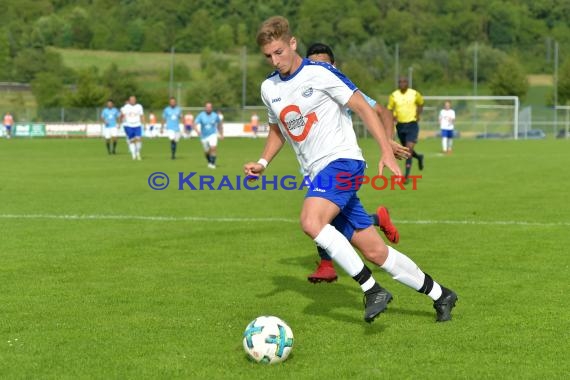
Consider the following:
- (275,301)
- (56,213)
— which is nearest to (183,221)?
(56,213)

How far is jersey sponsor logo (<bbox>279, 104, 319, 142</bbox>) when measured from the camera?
6.73 m

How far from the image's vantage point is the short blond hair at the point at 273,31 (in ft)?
21.1

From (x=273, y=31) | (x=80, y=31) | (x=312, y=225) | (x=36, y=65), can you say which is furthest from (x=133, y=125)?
(x=80, y=31)

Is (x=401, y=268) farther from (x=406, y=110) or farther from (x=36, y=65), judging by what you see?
(x=36, y=65)

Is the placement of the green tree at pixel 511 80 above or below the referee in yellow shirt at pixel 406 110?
above

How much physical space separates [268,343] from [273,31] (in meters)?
2.08

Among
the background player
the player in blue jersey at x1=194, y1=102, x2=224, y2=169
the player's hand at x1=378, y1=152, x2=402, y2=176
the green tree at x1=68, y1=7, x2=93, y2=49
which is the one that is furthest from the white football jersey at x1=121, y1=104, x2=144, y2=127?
the green tree at x1=68, y1=7, x2=93, y2=49

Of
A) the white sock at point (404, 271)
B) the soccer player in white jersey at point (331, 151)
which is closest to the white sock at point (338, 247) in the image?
the soccer player in white jersey at point (331, 151)

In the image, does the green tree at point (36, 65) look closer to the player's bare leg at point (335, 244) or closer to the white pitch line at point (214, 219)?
the white pitch line at point (214, 219)

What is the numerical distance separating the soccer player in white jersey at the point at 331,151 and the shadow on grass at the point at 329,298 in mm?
454

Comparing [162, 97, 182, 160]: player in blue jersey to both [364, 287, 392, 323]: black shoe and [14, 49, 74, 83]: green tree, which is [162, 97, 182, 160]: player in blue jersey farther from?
[14, 49, 74, 83]: green tree

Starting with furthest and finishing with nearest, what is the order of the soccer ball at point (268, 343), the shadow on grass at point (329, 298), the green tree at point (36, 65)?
1. the green tree at point (36, 65)
2. the shadow on grass at point (329, 298)
3. the soccer ball at point (268, 343)

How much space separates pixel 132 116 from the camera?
33.0m

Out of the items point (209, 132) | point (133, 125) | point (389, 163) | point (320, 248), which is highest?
point (133, 125)
